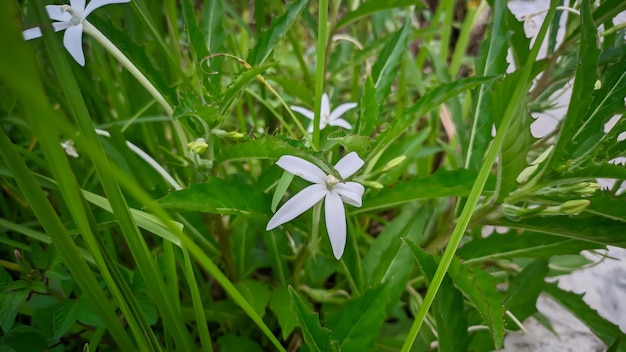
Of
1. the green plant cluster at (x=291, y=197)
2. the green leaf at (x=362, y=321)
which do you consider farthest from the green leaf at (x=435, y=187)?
the green leaf at (x=362, y=321)

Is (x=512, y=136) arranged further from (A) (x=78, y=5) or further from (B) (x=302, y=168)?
(A) (x=78, y=5)

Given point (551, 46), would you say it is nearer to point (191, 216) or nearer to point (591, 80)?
point (591, 80)

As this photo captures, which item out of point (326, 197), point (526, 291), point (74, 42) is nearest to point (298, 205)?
point (326, 197)

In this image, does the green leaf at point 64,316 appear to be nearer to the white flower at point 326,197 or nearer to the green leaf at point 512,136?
the white flower at point 326,197

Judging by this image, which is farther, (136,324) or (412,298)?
(412,298)

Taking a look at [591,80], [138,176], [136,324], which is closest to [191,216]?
[138,176]
